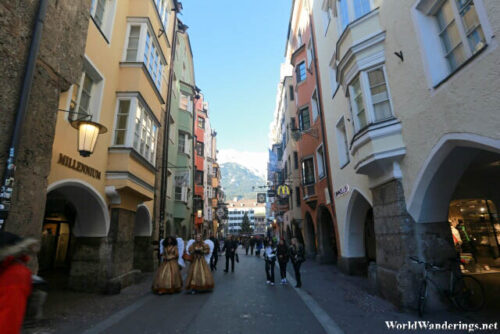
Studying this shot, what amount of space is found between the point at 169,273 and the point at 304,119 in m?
14.3

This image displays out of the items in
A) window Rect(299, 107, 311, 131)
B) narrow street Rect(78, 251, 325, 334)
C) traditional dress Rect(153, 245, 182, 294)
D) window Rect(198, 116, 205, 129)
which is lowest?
narrow street Rect(78, 251, 325, 334)

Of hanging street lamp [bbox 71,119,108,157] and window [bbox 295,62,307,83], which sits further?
window [bbox 295,62,307,83]

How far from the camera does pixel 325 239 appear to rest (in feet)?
56.7

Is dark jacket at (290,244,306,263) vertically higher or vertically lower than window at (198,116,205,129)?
lower

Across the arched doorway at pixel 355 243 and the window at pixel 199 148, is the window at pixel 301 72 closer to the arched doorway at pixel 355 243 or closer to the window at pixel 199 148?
the arched doorway at pixel 355 243


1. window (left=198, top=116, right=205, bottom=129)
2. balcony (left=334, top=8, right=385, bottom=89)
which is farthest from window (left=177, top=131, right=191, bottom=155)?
balcony (left=334, top=8, right=385, bottom=89)

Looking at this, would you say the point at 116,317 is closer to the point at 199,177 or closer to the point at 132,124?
the point at 132,124

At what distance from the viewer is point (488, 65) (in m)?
4.62

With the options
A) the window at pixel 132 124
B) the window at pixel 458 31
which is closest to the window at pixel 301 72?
the window at pixel 132 124

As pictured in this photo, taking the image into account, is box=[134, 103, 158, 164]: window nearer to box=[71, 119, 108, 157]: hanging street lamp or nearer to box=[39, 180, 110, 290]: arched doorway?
box=[39, 180, 110, 290]: arched doorway

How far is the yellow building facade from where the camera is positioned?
8.33 m

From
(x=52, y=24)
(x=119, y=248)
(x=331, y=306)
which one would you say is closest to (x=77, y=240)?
(x=119, y=248)

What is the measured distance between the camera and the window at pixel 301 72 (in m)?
20.1

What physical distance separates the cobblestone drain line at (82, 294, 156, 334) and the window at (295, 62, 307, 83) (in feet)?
57.0
